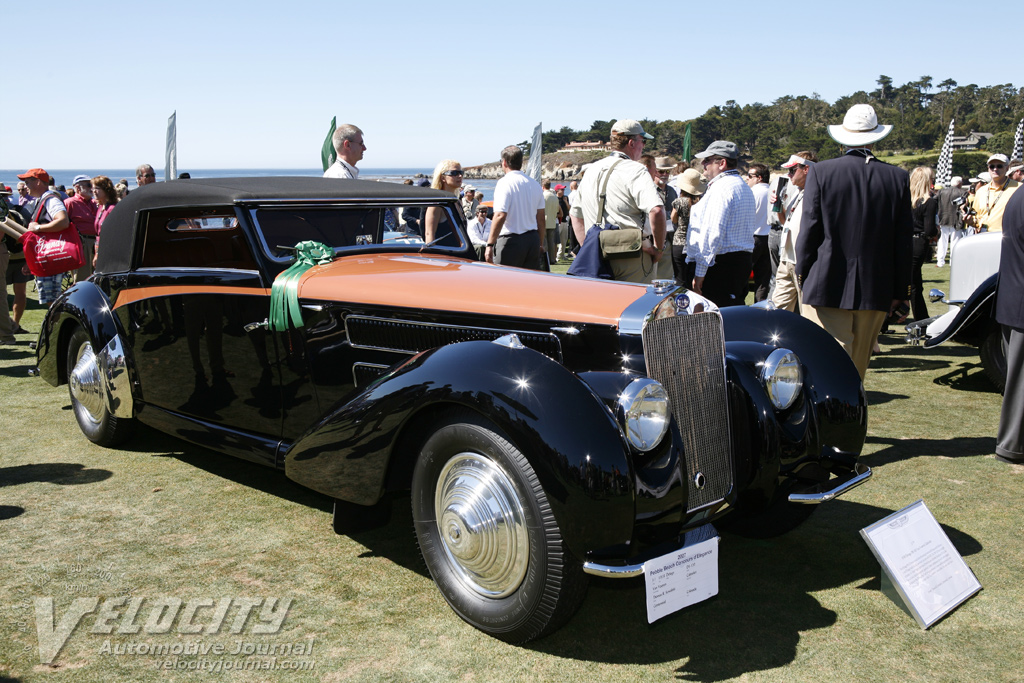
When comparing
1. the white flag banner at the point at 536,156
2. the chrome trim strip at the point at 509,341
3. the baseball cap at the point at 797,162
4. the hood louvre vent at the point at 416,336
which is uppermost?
the white flag banner at the point at 536,156

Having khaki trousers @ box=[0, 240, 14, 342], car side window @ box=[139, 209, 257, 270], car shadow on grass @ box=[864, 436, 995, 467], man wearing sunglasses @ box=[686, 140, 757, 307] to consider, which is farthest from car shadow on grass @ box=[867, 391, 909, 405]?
khaki trousers @ box=[0, 240, 14, 342]

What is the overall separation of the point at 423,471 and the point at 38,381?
16.9 ft

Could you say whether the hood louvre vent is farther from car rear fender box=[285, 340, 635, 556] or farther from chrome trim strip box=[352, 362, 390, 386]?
car rear fender box=[285, 340, 635, 556]

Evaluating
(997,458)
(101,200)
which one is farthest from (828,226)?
(101,200)

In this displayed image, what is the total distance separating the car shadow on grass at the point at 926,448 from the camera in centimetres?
445

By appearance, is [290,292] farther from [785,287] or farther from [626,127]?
[785,287]

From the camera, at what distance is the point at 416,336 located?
3164mm

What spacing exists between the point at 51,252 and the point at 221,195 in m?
4.53

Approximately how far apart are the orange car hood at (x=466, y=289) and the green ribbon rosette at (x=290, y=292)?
49 millimetres

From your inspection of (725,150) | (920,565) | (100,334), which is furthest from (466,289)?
(725,150)

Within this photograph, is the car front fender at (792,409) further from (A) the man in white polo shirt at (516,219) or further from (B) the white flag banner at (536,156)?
(B) the white flag banner at (536,156)

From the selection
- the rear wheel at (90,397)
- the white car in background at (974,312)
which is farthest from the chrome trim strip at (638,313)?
the white car in background at (974,312)

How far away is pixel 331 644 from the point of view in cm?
255

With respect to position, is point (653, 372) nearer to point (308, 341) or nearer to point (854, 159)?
point (308, 341)
